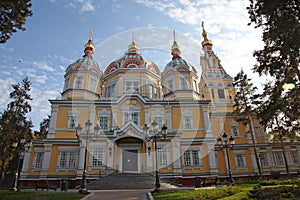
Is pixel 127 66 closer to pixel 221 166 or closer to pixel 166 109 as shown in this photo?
pixel 166 109

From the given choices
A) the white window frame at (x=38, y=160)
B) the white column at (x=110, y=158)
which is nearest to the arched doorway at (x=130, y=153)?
the white column at (x=110, y=158)

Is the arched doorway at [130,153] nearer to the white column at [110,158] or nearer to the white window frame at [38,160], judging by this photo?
the white column at [110,158]

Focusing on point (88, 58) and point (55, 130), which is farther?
point (88, 58)

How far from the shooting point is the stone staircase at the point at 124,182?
1673 cm

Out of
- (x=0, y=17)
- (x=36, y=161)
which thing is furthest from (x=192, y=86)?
(x=0, y=17)

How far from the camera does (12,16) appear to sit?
30.4 ft

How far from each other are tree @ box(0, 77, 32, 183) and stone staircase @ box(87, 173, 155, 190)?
1550 centimetres

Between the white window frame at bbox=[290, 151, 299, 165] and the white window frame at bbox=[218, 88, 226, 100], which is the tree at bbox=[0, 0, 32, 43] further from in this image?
the white window frame at bbox=[290, 151, 299, 165]

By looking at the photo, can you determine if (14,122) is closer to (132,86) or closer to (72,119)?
(72,119)

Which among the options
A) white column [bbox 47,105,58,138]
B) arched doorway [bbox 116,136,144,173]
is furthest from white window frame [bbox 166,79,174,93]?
white column [bbox 47,105,58,138]

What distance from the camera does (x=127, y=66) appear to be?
30.2 m

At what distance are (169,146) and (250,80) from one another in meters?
13.8

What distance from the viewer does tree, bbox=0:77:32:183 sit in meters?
27.2

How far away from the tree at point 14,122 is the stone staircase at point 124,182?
15499 mm
